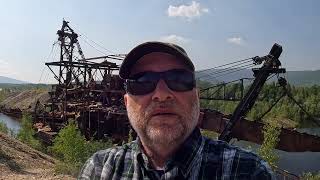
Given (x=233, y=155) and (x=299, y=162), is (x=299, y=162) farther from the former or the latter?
(x=233, y=155)

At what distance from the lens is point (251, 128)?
18.1m

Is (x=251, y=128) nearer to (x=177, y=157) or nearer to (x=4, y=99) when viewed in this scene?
(x=177, y=157)

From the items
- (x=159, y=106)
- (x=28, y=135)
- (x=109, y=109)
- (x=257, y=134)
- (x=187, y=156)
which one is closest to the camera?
(x=187, y=156)

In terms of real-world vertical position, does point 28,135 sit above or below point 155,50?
below

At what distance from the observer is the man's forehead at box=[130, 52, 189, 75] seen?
2223 mm

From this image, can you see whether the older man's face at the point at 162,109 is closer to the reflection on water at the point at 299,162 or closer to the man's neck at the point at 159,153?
the man's neck at the point at 159,153

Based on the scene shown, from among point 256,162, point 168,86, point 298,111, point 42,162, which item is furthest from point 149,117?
point 298,111

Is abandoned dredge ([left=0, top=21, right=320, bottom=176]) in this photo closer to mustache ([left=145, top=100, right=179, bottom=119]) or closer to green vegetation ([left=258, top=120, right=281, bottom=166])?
green vegetation ([left=258, top=120, right=281, bottom=166])

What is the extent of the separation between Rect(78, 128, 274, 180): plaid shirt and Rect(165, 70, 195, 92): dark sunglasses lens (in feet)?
0.74

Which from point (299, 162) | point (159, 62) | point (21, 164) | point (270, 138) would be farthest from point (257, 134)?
point (299, 162)

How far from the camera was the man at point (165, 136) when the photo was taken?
2.01m

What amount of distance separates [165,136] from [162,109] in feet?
0.48

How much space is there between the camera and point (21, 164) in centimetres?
1753

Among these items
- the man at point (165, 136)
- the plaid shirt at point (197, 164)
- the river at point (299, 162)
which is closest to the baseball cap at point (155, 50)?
the man at point (165, 136)
